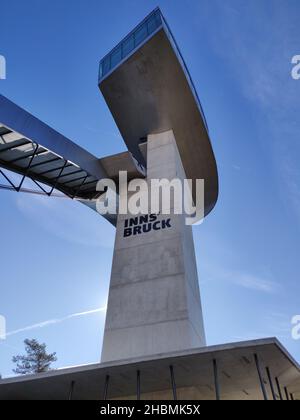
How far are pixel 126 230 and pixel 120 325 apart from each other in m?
4.84

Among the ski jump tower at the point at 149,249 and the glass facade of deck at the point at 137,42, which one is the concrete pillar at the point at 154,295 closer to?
the ski jump tower at the point at 149,249

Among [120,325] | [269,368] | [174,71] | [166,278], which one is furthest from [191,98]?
[269,368]

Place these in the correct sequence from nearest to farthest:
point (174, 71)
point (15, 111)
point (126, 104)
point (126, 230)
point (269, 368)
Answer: point (269, 368)
point (15, 111)
point (126, 230)
point (174, 71)
point (126, 104)

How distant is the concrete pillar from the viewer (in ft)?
40.8

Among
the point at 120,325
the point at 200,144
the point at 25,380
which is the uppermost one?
the point at 200,144

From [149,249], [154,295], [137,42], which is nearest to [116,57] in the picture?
[137,42]

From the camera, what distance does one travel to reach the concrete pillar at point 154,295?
12422 millimetres

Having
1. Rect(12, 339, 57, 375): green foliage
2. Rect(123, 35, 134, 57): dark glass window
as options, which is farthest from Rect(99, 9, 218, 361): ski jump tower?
Rect(12, 339, 57, 375): green foliage

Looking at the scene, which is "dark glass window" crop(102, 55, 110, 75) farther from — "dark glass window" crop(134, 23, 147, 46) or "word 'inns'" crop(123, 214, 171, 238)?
"word 'inns'" crop(123, 214, 171, 238)

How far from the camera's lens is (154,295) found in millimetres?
13500
